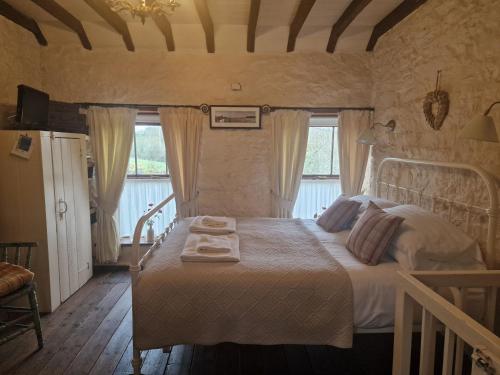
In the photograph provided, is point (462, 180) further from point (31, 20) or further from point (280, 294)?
point (31, 20)

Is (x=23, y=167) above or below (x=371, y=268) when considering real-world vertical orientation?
above

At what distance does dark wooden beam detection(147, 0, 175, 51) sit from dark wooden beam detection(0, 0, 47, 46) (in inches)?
52.0

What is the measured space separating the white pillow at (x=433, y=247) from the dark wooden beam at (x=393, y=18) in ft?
6.44

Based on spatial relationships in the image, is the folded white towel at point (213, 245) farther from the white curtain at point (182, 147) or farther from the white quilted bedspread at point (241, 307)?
the white curtain at point (182, 147)

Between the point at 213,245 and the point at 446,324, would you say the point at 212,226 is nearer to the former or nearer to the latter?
the point at 213,245

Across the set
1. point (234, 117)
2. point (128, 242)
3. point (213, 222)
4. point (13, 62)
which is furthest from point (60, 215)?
point (234, 117)

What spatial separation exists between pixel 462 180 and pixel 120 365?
2725 mm

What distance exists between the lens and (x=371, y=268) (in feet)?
6.59

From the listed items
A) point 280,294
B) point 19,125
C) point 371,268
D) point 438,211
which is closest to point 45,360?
point 280,294

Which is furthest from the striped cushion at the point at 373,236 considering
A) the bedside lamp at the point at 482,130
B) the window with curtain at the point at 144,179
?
the window with curtain at the point at 144,179

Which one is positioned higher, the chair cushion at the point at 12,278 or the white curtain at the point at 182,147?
the white curtain at the point at 182,147

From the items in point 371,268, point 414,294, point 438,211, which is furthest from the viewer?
point 438,211

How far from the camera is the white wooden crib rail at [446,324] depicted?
3.23 ft

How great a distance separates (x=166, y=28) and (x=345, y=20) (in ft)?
6.02
